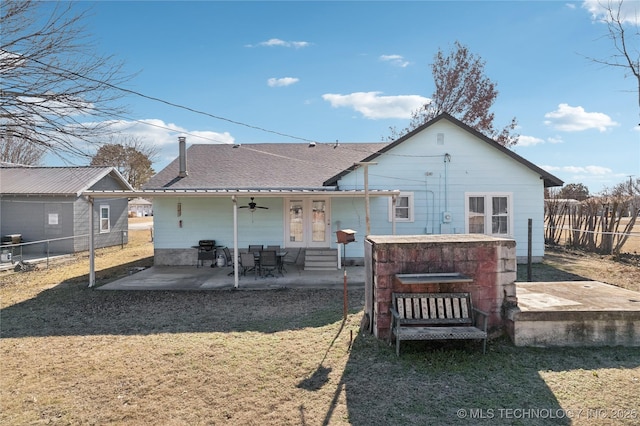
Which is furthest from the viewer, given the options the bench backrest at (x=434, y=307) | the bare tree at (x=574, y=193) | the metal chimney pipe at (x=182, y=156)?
the bare tree at (x=574, y=193)

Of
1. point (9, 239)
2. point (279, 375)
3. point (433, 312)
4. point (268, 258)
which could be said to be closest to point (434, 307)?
point (433, 312)

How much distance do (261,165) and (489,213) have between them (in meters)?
9.38

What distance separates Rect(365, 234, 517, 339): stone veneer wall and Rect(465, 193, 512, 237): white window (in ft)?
25.6

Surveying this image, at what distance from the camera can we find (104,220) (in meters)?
19.0

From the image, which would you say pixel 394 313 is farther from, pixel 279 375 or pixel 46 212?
pixel 46 212

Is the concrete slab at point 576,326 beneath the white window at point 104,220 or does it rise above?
beneath

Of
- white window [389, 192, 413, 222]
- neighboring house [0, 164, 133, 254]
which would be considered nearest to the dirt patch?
white window [389, 192, 413, 222]

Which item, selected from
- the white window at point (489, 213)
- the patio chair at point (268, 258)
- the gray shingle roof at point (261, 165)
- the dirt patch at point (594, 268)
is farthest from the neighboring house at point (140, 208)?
the dirt patch at point (594, 268)

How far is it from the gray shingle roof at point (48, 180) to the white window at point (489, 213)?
55.2 ft

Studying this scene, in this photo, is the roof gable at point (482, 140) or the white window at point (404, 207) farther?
the white window at point (404, 207)

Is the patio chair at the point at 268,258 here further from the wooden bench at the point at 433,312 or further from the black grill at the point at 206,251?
the wooden bench at the point at 433,312

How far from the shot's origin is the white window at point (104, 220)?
18734mm

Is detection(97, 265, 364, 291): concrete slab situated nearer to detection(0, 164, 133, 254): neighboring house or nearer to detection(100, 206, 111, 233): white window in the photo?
detection(0, 164, 133, 254): neighboring house

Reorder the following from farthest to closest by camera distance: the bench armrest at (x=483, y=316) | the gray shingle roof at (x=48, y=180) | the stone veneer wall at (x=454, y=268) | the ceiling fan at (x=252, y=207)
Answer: the gray shingle roof at (x=48, y=180) → the ceiling fan at (x=252, y=207) → the stone veneer wall at (x=454, y=268) → the bench armrest at (x=483, y=316)
